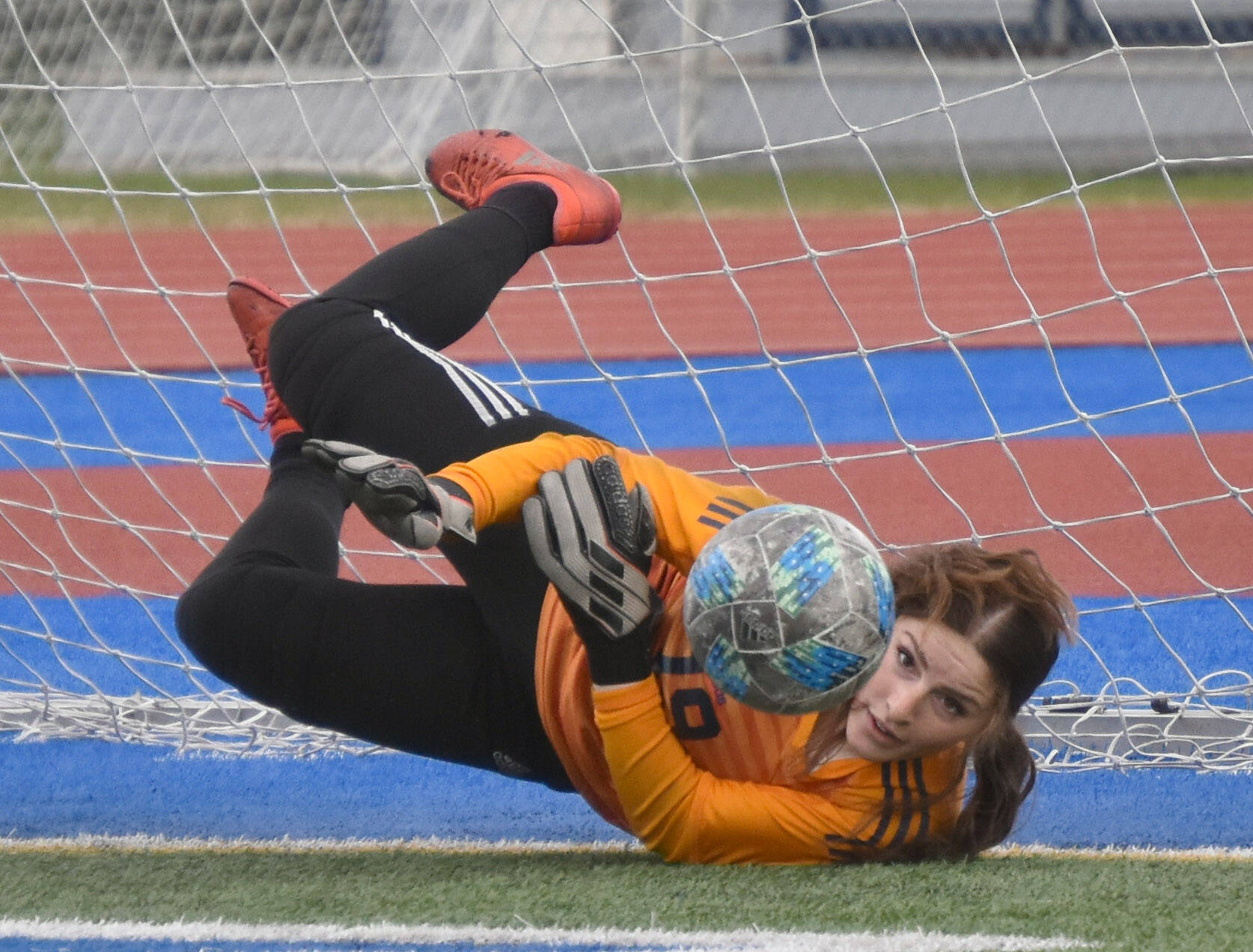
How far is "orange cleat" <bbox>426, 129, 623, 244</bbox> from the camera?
2.92 meters

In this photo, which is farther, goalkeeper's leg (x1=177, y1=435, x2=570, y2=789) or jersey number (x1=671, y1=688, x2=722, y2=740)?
goalkeeper's leg (x1=177, y1=435, x2=570, y2=789)

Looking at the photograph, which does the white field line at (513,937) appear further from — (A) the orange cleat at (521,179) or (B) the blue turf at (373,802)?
(A) the orange cleat at (521,179)

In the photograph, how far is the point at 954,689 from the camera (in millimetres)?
2109

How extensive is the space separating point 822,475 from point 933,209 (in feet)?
21.9

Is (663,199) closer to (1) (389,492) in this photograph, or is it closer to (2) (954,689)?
(2) (954,689)

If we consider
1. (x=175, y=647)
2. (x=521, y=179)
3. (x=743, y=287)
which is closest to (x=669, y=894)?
(x=521, y=179)

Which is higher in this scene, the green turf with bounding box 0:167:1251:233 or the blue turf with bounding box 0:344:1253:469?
the blue turf with bounding box 0:344:1253:469

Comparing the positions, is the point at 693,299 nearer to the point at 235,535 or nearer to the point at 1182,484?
the point at 1182,484

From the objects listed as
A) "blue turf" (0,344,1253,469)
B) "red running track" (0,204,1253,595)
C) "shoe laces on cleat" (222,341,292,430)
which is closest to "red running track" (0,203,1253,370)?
"red running track" (0,204,1253,595)

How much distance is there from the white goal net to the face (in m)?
0.94

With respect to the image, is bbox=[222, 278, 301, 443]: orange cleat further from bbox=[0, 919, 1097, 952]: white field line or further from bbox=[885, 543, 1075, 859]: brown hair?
bbox=[885, 543, 1075, 859]: brown hair

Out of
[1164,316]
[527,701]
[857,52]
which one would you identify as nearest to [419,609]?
[527,701]

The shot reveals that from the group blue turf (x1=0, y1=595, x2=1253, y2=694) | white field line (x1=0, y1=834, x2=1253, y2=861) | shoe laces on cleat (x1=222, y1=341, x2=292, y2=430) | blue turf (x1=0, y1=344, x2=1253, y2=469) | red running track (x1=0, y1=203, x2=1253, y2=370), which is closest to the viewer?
white field line (x1=0, y1=834, x2=1253, y2=861)

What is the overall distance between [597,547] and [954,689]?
1.76 ft
